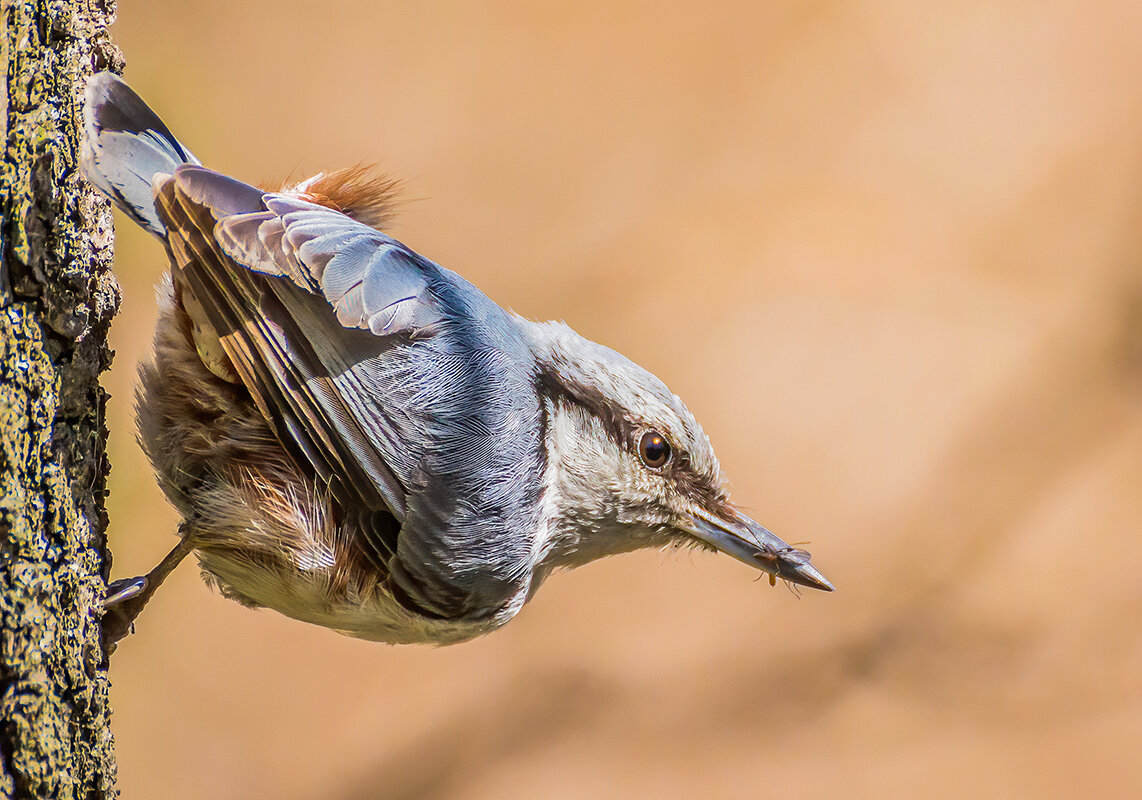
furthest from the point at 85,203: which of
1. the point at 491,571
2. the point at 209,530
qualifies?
the point at 491,571

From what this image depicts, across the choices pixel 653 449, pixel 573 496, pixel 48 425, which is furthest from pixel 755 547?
pixel 48 425

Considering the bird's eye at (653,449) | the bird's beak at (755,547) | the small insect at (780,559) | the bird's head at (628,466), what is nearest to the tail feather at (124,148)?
the bird's head at (628,466)

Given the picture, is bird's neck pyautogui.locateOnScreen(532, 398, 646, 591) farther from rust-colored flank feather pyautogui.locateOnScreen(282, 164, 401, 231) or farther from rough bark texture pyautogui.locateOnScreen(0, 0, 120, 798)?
rough bark texture pyautogui.locateOnScreen(0, 0, 120, 798)

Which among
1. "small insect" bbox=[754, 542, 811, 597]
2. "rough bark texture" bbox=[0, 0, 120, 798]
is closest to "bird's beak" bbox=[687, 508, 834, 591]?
"small insect" bbox=[754, 542, 811, 597]

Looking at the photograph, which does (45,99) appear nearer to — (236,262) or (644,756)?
(236,262)

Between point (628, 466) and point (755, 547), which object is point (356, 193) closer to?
point (628, 466)
